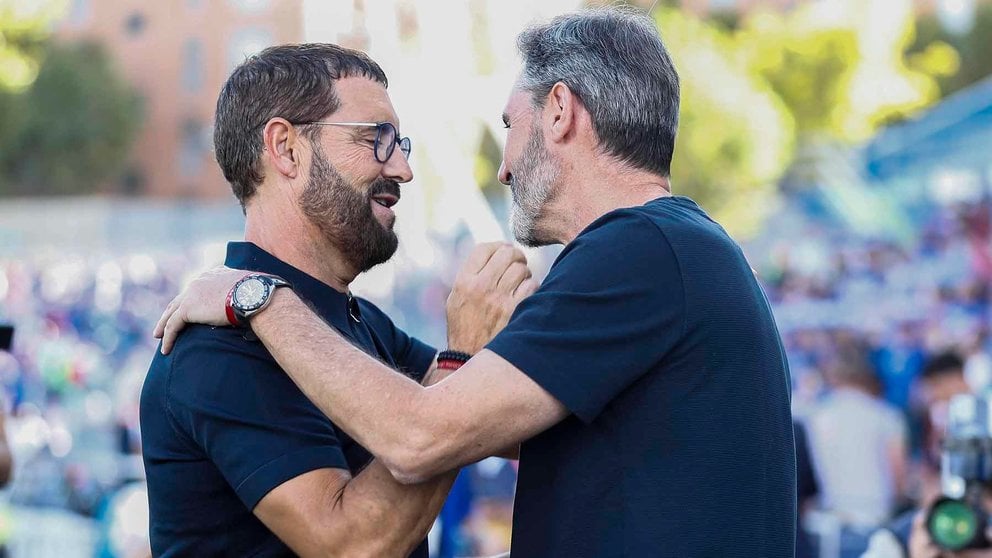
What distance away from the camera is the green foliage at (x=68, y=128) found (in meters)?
47.2

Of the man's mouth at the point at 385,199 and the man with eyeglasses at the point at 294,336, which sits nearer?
the man with eyeglasses at the point at 294,336

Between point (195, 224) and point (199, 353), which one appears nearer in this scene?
point (199, 353)

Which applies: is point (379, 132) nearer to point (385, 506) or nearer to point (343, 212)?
point (343, 212)

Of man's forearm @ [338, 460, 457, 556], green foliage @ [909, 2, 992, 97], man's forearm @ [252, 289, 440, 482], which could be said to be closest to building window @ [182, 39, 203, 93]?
green foliage @ [909, 2, 992, 97]

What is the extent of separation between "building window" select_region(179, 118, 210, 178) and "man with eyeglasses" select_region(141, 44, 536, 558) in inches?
2226

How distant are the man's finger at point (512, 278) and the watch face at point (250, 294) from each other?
47 centimetres

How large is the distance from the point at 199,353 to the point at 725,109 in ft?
107

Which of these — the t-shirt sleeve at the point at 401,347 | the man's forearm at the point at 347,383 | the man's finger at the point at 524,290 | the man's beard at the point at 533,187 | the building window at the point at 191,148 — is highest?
the man's beard at the point at 533,187

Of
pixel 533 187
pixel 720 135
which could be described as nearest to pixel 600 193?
pixel 533 187

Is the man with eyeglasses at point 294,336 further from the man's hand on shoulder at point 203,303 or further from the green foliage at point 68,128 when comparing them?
the green foliage at point 68,128

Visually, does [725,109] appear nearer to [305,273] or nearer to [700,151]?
[700,151]

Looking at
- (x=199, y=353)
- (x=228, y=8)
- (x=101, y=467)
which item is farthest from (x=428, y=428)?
(x=228, y=8)

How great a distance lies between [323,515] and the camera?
7.52 ft

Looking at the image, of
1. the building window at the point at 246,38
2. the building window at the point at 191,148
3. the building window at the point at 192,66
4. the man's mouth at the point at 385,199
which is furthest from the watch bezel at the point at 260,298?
the building window at the point at 191,148
